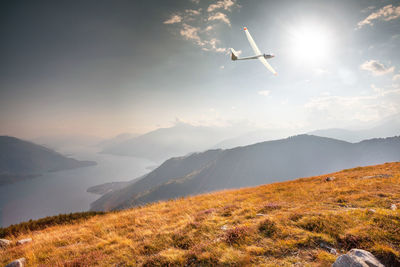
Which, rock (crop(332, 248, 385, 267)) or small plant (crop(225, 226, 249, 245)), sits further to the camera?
small plant (crop(225, 226, 249, 245))

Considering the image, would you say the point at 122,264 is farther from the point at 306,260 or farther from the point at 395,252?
the point at 395,252

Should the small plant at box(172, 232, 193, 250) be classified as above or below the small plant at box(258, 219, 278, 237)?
below

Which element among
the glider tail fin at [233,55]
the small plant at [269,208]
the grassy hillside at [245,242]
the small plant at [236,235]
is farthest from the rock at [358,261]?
the glider tail fin at [233,55]

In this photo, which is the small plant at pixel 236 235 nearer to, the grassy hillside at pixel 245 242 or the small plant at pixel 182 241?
the grassy hillside at pixel 245 242

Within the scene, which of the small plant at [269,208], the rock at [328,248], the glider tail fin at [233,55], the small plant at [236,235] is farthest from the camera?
the glider tail fin at [233,55]

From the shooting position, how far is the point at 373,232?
16.9 feet

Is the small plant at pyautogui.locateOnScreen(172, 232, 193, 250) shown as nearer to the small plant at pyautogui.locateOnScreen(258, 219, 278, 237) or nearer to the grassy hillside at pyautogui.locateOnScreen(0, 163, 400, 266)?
the grassy hillside at pyautogui.locateOnScreen(0, 163, 400, 266)

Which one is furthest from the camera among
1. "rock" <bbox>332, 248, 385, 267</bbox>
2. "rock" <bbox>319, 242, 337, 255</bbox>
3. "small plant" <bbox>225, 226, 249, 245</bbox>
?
"small plant" <bbox>225, 226, 249, 245</bbox>

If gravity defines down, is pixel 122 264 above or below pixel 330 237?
below

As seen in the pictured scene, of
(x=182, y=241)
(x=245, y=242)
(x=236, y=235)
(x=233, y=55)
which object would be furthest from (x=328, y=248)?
(x=233, y=55)

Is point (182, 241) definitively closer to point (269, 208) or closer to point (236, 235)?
point (236, 235)

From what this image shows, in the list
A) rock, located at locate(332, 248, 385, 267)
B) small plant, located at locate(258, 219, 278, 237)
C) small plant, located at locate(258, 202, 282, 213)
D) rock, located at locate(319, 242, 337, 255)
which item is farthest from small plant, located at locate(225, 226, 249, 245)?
small plant, located at locate(258, 202, 282, 213)

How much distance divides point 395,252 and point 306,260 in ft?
6.82

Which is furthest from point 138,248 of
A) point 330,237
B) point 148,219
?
point 330,237
